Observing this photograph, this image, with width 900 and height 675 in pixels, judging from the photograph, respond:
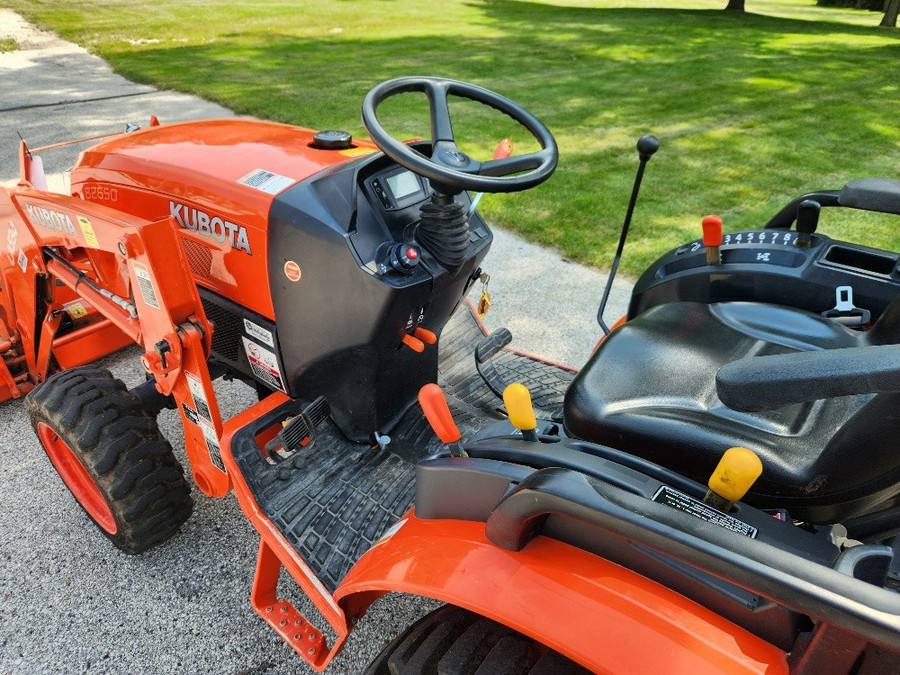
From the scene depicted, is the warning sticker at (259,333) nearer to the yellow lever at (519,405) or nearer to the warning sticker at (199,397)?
the warning sticker at (199,397)

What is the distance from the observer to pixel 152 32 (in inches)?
431

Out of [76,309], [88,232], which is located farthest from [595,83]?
[88,232]

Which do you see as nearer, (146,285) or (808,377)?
(808,377)

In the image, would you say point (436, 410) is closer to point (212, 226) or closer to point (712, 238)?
point (212, 226)

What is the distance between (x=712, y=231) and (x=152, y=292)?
162 cm

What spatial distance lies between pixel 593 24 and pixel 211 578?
14162mm

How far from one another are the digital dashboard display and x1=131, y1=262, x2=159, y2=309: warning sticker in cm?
65

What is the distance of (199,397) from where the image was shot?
1.78m

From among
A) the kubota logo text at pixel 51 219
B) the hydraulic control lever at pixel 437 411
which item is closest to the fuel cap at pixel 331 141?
the kubota logo text at pixel 51 219

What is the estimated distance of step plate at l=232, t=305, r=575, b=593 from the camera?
1.71 meters

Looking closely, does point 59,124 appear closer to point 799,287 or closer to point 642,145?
point 642,145

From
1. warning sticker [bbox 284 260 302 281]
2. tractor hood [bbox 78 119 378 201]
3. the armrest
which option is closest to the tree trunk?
tractor hood [bbox 78 119 378 201]

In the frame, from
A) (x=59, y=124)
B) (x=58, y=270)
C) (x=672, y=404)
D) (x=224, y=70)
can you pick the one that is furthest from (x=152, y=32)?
(x=672, y=404)

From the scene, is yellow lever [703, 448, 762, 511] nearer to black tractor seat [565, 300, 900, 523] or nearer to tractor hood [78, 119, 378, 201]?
black tractor seat [565, 300, 900, 523]
